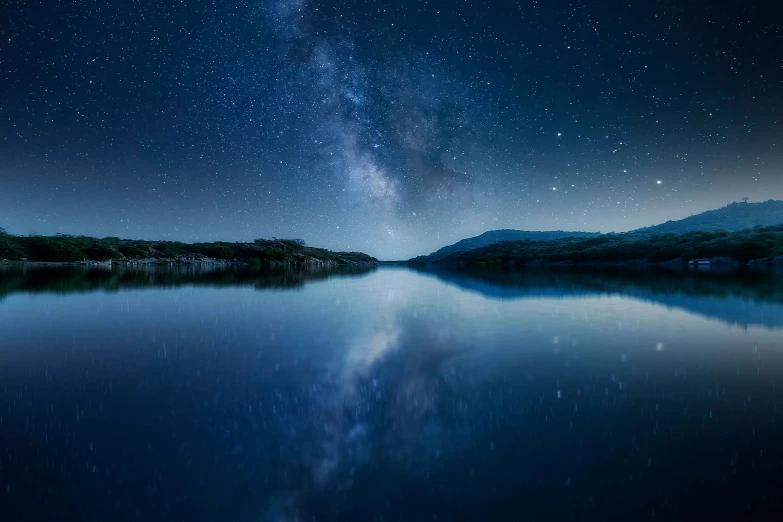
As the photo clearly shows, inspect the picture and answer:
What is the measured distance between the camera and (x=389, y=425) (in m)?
4.72

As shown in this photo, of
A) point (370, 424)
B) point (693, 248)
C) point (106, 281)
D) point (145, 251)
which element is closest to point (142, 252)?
point (145, 251)

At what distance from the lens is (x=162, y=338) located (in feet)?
31.7

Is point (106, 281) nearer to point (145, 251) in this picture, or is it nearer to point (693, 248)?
point (145, 251)

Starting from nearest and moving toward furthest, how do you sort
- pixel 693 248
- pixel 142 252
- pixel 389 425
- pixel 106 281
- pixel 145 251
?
pixel 389 425
pixel 106 281
pixel 142 252
pixel 145 251
pixel 693 248

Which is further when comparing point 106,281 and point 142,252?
point 142,252

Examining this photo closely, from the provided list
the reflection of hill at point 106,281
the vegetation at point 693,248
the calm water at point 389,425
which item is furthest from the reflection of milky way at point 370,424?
the vegetation at point 693,248

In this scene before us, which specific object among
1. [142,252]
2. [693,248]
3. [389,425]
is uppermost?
[693,248]

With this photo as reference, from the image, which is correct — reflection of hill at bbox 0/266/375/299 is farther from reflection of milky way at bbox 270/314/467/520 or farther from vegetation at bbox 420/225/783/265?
vegetation at bbox 420/225/783/265

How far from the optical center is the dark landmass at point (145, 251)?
60.6m

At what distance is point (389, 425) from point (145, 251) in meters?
96.4

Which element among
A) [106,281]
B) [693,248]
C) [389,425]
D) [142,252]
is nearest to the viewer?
[389,425]

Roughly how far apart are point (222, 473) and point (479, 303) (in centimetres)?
1539

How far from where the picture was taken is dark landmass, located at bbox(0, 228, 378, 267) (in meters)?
60.6

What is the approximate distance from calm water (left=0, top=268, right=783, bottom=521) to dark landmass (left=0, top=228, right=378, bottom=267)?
69868mm
